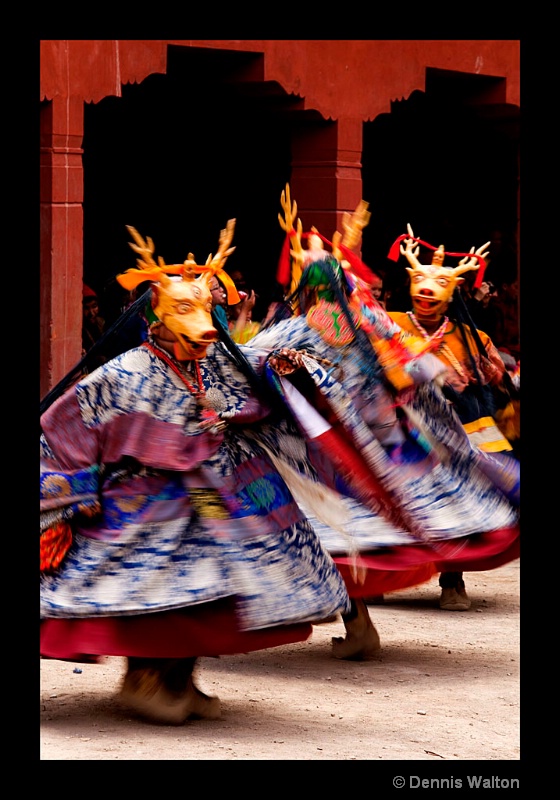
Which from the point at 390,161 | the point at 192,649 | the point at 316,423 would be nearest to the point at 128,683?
the point at 192,649

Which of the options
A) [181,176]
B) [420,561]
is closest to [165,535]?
[420,561]

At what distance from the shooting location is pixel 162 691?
6207 mm

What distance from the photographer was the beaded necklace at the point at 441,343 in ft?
29.4

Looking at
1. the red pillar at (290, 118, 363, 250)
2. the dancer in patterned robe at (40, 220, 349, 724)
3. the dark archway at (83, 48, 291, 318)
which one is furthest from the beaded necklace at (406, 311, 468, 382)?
the dark archway at (83, 48, 291, 318)

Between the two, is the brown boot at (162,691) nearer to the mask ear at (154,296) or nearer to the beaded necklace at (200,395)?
the beaded necklace at (200,395)

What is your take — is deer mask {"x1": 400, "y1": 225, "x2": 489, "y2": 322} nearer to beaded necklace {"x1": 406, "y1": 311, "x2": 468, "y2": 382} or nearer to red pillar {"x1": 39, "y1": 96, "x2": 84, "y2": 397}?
beaded necklace {"x1": 406, "y1": 311, "x2": 468, "y2": 382}

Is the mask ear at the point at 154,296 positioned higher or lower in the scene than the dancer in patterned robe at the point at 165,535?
higher

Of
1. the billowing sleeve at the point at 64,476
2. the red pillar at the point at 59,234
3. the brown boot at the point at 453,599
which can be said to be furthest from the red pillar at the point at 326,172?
the billowing sleeve at the point at 64,476

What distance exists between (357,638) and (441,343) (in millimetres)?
2099

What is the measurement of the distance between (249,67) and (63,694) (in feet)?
21.5

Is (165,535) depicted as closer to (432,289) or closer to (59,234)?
(432,289)

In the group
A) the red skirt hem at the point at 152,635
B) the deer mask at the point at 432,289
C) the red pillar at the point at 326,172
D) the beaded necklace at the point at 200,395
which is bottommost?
the red skirt hem at the point at 152,635

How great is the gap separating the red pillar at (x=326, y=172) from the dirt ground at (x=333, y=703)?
15.2 ft

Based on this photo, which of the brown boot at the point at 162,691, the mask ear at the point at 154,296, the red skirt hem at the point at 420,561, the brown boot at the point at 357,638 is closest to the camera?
the brown boot at the point at 162,691
